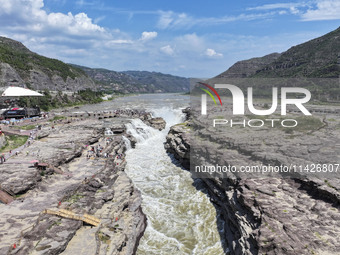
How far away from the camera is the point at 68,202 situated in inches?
713

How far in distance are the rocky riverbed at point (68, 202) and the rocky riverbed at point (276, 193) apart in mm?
7495

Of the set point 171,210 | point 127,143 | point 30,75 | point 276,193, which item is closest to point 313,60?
point 127,143

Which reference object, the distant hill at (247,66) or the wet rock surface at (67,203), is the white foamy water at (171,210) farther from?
the distant hill at (247,66)

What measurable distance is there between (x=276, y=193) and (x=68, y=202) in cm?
1588

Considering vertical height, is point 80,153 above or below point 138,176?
above

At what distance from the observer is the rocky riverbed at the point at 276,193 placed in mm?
12586

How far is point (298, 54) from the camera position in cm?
11406

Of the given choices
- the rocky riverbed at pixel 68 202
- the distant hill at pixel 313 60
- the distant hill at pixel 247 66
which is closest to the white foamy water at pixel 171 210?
the rocky riverbed at pixel 68 202

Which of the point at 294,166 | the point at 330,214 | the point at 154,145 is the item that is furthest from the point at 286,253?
the point at 154,145

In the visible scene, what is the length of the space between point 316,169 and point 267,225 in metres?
A: 6.69

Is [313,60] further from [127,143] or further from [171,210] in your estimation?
[171,210]

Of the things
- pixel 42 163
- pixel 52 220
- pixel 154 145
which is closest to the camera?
pixel 52 220

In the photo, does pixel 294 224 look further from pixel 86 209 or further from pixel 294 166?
pixel 86 209

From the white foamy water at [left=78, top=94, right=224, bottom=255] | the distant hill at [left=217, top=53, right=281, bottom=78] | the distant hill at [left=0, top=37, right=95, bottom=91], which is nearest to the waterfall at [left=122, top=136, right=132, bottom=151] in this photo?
the white foamy water at [left=78, top=94, right=224, bottom=255]
